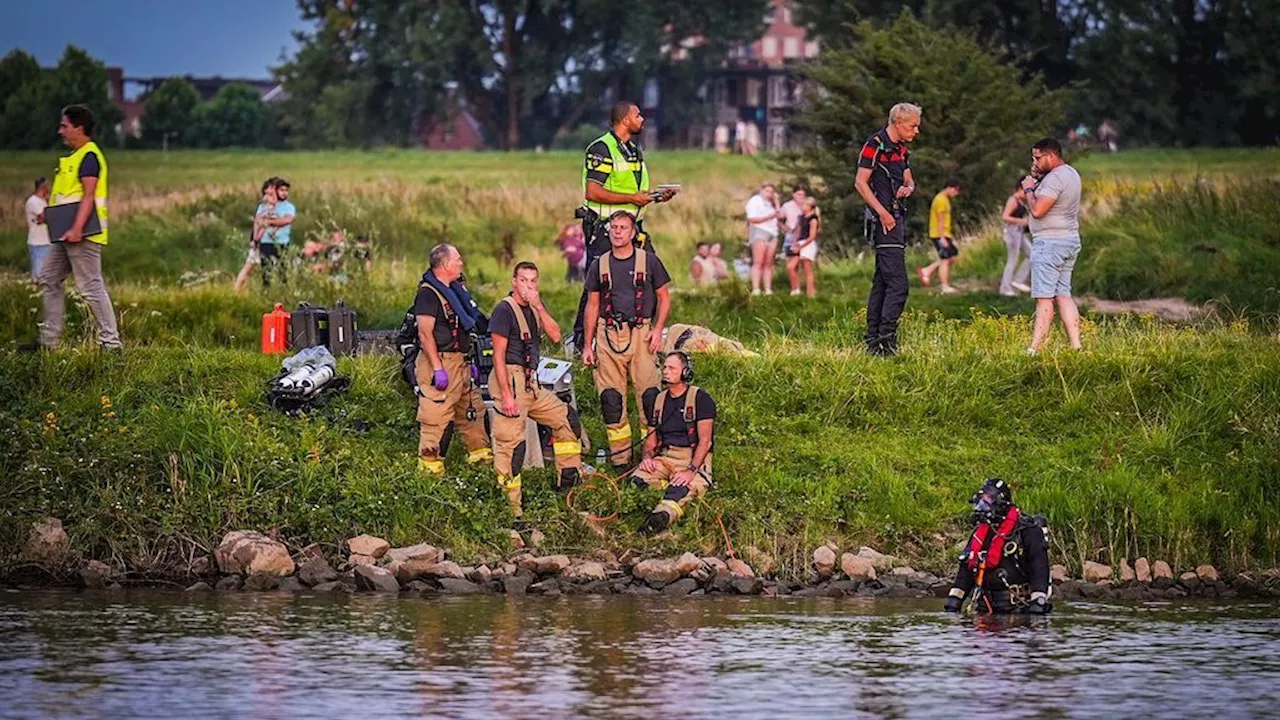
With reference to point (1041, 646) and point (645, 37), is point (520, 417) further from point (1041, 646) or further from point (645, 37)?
point (645, 37)

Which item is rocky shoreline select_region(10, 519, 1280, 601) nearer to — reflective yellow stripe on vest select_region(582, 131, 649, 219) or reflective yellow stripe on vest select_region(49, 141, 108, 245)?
reflective yellow stripe on vest select_region(582, 131, 649, 219)

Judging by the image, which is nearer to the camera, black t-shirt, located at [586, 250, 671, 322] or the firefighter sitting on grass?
the firefighter sitting on grass

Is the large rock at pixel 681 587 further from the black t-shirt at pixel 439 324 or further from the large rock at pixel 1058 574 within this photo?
the large rock at pixel 1058 574

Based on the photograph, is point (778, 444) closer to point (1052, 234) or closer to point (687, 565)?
point (687, 565)

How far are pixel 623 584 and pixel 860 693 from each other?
401cm

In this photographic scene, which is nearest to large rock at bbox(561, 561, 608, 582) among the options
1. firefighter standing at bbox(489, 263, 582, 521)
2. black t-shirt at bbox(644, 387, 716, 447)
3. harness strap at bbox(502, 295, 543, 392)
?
firefighter standing at bbox(489, 263, 582, 521)

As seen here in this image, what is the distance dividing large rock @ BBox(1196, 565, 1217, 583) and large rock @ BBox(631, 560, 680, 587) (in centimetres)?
363

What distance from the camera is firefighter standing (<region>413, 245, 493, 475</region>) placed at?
17312 millimetres

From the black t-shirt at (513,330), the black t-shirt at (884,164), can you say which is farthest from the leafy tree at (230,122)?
the black t-shirt at (513,330)

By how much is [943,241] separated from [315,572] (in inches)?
509

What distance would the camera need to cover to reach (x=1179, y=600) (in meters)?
16.7

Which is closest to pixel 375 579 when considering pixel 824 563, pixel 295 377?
pixel 295 377

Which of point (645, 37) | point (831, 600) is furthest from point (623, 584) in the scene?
point (645, 37)

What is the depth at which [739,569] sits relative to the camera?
16.9 meters
